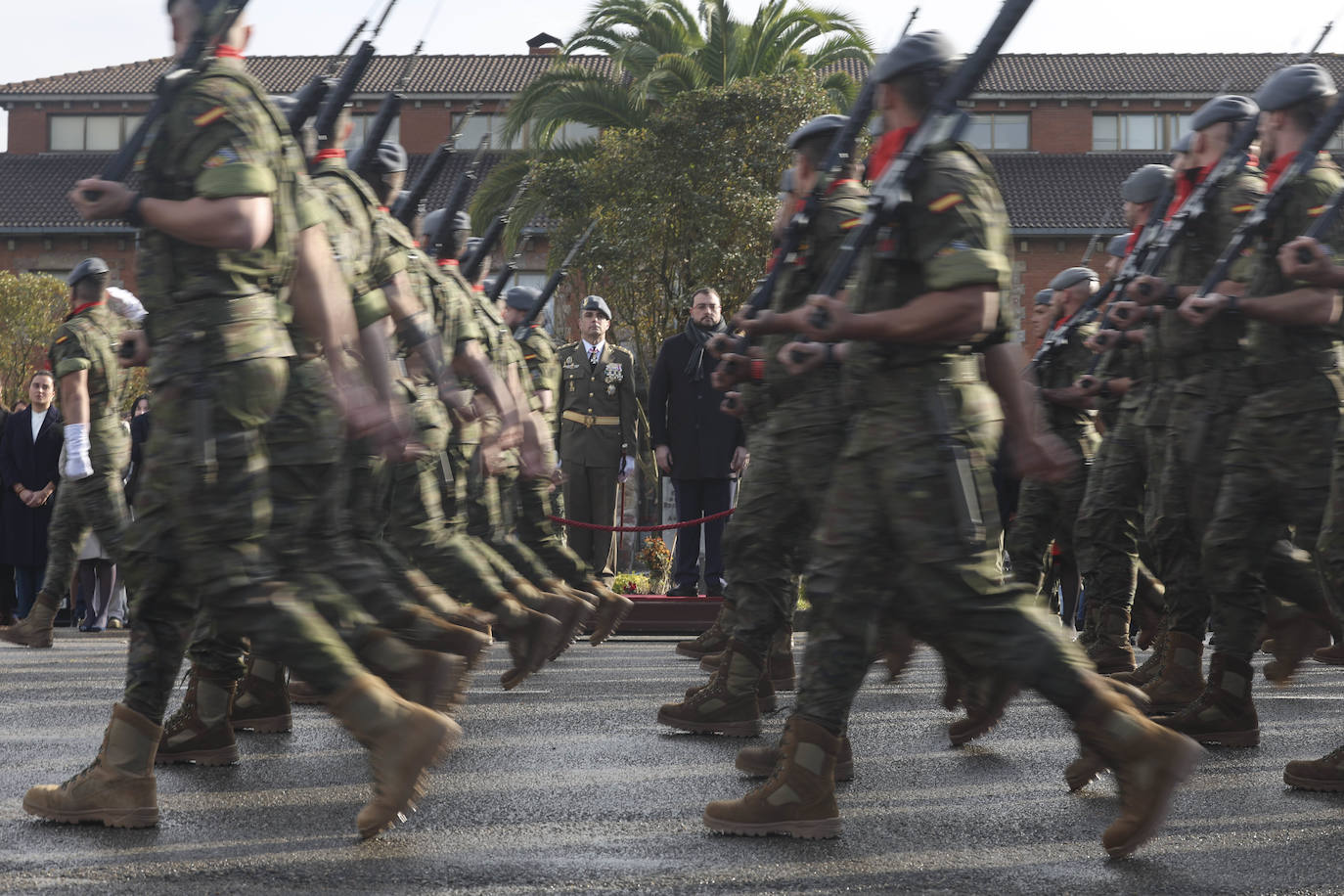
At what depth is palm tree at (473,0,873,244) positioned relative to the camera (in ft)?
79.3

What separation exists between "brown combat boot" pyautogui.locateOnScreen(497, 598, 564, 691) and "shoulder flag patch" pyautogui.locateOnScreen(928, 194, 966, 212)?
327 centimetres

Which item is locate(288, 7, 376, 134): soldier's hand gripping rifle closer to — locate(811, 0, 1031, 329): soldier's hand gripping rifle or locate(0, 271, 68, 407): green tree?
locate(811, 0, 1031, 329): soldier's hand gripping rifle

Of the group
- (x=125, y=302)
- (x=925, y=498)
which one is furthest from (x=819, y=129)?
(x=125, y=302)

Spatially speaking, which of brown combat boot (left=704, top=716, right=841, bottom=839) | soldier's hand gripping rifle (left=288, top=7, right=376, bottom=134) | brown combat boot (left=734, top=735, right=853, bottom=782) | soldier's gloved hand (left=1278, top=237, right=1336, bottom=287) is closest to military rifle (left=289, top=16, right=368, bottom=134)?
Answer: soldier's hand gripping rifle (left=288, top=7, right=376, bottom=134)

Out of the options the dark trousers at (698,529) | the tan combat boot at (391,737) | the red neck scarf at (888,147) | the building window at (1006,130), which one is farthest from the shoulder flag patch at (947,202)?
the building window at (1006,130)

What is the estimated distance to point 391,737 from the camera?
11.7 feet

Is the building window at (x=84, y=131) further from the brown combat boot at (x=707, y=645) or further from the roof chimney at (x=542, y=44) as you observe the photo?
the brown combat boot at (x=707, y=645)

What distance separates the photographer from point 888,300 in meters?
4.03

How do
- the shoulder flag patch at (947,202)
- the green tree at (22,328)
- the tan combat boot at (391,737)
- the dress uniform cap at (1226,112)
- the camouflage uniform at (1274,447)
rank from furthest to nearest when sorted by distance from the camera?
1. the green tree at (22,328)
2. the dress uniform cap at (1226,112)
3. the camouflage uniform at (1274,447)
4. the shoulder flag patch at (947,202)
5. the tan combat boot at (391,737)

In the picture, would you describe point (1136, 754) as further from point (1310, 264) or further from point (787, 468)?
point (787, 468)

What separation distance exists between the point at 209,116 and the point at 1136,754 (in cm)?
259

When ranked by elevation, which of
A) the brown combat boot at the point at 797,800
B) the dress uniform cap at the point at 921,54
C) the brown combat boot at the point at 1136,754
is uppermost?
the dress uniform cap at the point at 921,54

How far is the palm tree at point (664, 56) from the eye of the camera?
2416cm

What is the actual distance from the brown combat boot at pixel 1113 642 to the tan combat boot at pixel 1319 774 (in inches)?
102
